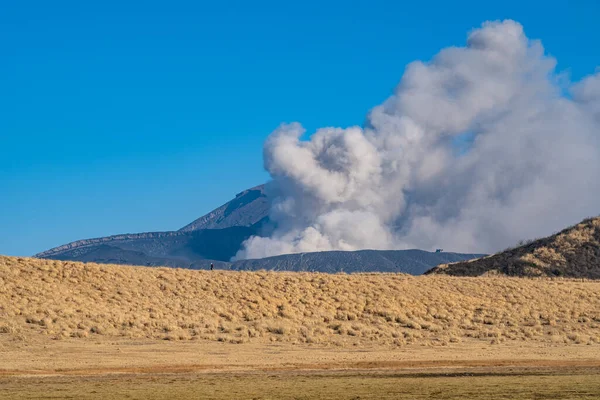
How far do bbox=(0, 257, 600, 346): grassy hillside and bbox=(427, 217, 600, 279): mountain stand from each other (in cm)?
2786

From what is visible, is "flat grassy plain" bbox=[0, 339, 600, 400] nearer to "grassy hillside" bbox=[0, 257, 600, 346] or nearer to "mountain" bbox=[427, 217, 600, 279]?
"grassy hillside" bbox=[0, 257, 600, 346]

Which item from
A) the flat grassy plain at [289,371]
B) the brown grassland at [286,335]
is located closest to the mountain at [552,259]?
the brown grassland at [286,335]

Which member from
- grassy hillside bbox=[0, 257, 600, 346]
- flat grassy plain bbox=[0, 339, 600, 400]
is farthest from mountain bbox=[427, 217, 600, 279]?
flat grassy plain bbox=[0, 339, 600, 400]

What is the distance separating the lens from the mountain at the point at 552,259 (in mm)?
99750

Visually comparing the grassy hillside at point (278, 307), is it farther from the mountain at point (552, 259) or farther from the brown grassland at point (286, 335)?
the mountain at point (552, 259)

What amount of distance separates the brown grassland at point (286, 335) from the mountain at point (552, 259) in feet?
68.8

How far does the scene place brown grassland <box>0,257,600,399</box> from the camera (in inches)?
1083

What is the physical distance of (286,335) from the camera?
47.9 meters

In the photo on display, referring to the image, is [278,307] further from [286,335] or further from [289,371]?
[289,371]

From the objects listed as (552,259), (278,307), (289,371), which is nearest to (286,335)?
(278,307)

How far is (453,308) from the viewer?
61.0 meters

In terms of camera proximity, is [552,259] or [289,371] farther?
[552,259]

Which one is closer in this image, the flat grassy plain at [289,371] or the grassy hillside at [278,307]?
the flat grassy plain at [289,371]

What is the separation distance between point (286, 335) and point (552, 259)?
63.4 m
